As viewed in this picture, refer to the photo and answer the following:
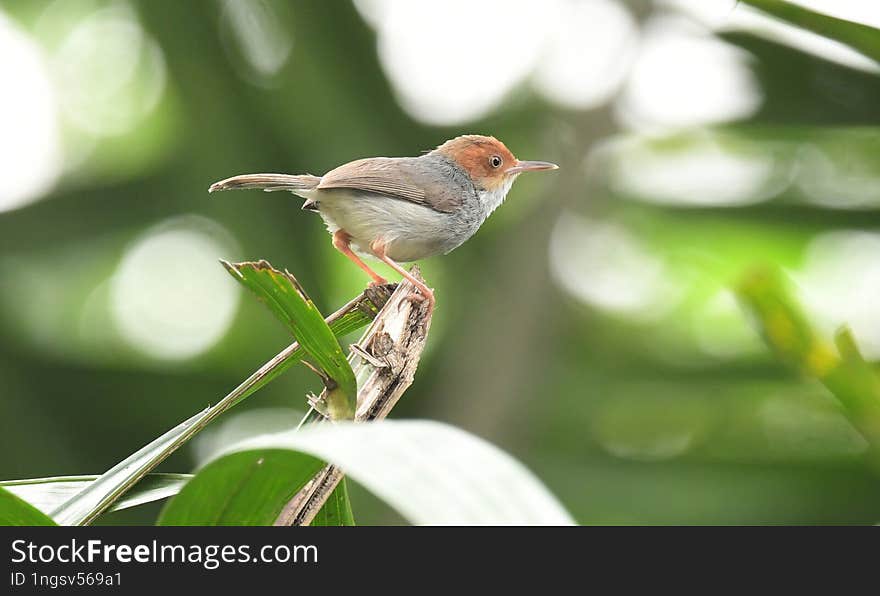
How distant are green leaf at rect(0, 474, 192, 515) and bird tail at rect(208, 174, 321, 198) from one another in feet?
4.26

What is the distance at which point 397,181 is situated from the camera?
3.55 metres

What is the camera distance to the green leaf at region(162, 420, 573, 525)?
968 mm

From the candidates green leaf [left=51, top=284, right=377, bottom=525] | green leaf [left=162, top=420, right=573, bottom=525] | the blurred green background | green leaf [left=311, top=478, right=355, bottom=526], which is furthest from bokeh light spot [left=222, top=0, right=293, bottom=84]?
green leaf [left=162, top=420, right=573, bottom=525]

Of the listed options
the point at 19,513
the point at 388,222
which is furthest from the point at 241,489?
the point at 388,222

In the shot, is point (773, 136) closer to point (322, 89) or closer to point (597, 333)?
point (597, 333)

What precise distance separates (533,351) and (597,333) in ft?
1.68

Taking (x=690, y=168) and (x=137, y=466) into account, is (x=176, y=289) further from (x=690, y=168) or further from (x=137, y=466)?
(x=137, y=466)

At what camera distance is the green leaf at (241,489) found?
1273 mm

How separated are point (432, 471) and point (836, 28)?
1.22 m

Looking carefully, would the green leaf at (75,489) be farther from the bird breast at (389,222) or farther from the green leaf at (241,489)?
the bird breast at (389,222)

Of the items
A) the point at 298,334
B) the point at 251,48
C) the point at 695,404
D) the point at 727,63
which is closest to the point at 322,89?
the point at 251,48

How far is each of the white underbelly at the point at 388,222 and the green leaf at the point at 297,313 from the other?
1685 mm

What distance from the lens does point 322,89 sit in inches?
197

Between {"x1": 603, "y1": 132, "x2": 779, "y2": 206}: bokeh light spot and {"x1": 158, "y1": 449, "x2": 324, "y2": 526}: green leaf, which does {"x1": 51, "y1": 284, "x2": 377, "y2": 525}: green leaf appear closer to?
{"x1": 158, "y1": 449, "x2": 324, "y2": 526}: green leaf
